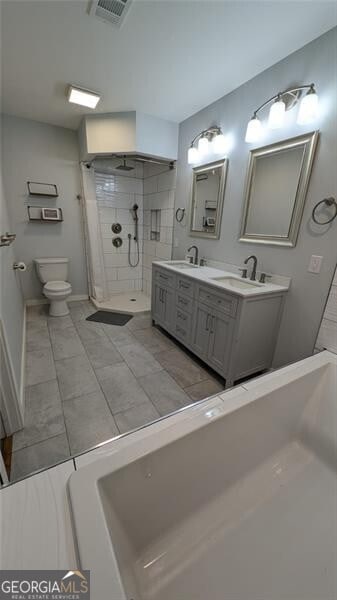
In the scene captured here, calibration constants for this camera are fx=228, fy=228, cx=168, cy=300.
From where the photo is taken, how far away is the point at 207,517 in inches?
39.0

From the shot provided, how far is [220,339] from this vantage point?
1854 mm

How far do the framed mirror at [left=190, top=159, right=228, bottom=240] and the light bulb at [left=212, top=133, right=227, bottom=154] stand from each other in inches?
3.6

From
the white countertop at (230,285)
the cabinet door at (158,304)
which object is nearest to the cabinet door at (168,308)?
the cabinet door at (158,304)

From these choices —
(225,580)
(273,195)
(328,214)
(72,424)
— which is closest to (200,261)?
(273,195)

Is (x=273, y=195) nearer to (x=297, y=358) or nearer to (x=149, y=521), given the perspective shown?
(x=297, y=358)

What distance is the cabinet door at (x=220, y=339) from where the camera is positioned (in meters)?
1.77

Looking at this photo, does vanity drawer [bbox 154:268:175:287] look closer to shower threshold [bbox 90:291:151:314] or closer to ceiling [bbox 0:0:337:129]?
shower threshold [bbox 90:291:151:314]

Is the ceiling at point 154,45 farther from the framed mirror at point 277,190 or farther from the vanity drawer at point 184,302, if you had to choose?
the vanity drawer at point 184,302

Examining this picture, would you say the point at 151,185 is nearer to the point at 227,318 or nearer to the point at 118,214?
the point at 118,214

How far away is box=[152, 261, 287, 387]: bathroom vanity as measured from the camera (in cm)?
170

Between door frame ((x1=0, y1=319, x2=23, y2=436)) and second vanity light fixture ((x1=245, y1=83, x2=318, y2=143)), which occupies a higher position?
second vanity light fixture ((x1=245, y1=83, x2=318, y2=143))

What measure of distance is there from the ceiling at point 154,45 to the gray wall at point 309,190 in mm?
97

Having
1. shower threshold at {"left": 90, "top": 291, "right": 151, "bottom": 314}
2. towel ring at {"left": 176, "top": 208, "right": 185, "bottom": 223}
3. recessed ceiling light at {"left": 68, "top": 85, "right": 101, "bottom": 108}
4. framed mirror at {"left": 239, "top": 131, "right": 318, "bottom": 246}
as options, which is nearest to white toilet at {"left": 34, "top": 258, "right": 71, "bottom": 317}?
shower threshold at {"left": 90, "top": 291, "right": 151, "bottom": 314}

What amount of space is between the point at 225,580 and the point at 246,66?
2.95 metres
